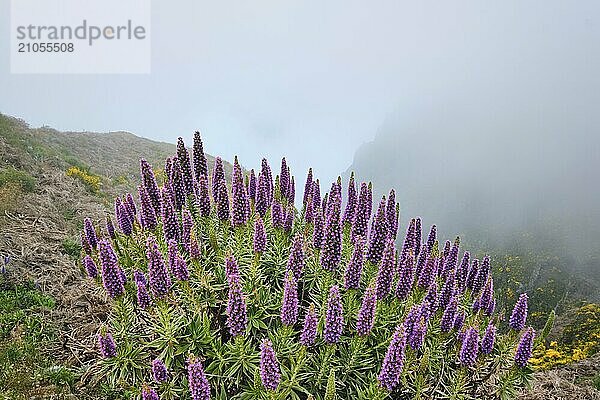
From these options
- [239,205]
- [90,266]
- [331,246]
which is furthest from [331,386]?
[90,266]

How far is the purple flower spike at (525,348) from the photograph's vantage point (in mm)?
5733

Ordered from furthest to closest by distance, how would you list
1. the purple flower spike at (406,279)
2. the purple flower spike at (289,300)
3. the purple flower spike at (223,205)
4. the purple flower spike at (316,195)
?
the purple flower spike at (316,195) < the purple flower spike at (223,205) < the purple flower spike at (406,279) < the purple flower spike at (289,300)

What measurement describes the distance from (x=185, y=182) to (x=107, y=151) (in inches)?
1236

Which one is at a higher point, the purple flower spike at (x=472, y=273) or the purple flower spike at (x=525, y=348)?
the purple flower spike at (x=472, y=273)

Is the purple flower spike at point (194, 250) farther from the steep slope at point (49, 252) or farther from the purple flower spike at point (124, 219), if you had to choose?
the steep slope at point (49, 252)

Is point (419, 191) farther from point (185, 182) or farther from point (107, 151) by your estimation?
point (185, 182)

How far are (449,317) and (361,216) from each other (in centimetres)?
243

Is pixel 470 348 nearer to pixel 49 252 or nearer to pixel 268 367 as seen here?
pixel 268 367

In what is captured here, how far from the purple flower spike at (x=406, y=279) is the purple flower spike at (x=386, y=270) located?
0.47 meters

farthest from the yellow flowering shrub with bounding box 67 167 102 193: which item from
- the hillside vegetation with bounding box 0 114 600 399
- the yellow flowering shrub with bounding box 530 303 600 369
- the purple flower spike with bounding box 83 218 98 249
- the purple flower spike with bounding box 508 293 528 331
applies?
the yellow flowering shrub with bounding box 530 303 600 369

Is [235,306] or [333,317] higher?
[235,306]

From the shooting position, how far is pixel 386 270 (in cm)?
573

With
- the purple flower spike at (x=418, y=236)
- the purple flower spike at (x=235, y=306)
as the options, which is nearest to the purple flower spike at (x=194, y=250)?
the purple flower spike at (x=235, y=306)

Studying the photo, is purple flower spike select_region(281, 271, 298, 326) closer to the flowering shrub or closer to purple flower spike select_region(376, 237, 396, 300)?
the flowering shrub
